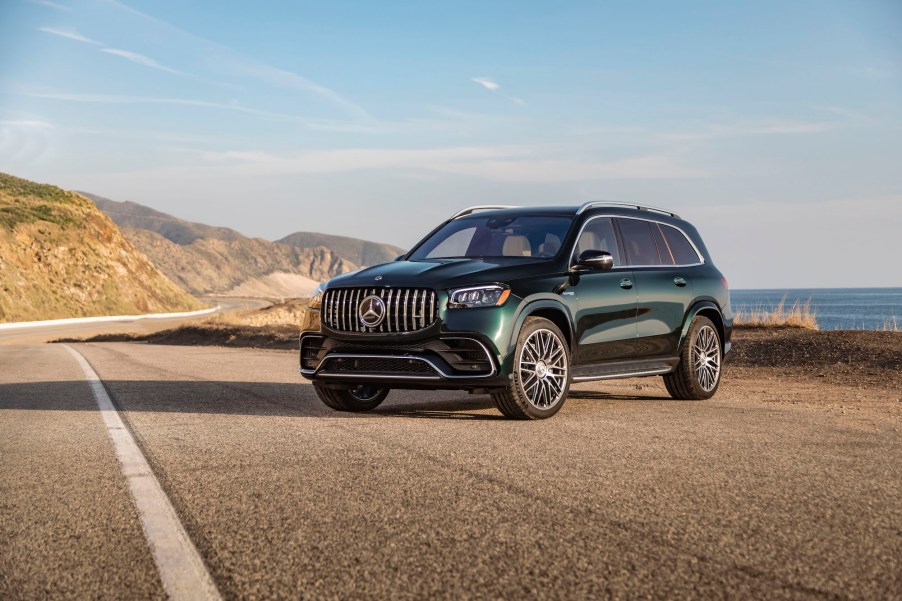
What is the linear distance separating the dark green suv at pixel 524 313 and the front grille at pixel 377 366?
0.5 inches

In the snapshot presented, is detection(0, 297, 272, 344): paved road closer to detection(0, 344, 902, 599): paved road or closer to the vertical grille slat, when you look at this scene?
the vertical grille slat

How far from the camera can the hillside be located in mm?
79188

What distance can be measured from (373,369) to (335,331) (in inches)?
22.7

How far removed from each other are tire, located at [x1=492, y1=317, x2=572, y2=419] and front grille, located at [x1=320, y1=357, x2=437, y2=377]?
0.71 metres

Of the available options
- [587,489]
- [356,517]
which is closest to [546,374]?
[587,489]

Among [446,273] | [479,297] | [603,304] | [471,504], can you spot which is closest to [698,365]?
[603,304]

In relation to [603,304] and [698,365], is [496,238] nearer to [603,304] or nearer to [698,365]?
[603,304]

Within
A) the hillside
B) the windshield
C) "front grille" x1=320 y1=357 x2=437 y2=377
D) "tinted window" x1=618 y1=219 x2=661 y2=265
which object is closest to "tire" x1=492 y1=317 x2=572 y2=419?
"front grille" x1=320 y1=357 x2=437 y2=377

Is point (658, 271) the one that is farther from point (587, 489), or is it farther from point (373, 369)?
point (587, 489)

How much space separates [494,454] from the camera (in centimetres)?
674

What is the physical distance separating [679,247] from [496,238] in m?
2.38

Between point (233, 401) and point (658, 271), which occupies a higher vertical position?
point (658, 271)

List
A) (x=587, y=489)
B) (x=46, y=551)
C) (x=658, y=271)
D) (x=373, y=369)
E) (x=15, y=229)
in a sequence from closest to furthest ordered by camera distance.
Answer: (x=46, y=551) < (x=587, y=489) < (x=373, y=369) < (x=658, y=271) < (x=15, y=229)

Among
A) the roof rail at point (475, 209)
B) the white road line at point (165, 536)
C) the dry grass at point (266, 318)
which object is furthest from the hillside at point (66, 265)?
the white road line at point (165, 536)
